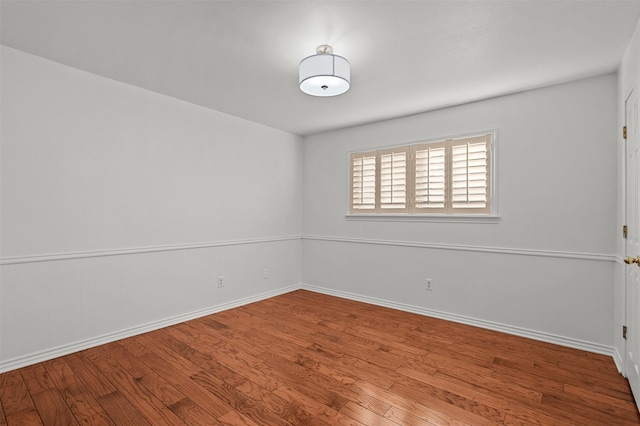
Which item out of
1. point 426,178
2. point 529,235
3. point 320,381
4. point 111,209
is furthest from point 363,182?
point 111,209

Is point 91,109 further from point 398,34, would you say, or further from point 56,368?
point 398,34

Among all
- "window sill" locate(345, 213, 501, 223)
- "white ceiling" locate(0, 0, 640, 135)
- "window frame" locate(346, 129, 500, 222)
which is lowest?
"window sill" locate(345, 213, 501, 223)

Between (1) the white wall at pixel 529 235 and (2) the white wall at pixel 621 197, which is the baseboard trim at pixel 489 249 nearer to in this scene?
(1) the white wall at pixel 529 235

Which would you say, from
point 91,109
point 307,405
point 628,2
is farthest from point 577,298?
point 91,109

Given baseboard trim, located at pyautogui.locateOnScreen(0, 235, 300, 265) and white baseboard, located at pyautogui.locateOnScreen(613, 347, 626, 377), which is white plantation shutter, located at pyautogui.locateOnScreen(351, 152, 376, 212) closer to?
baseboard trim, located at pyautogui.locateOnScreen(0, 235, 300, 265)

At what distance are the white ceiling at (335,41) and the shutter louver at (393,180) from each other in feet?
3.31

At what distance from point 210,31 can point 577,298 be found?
156 inches

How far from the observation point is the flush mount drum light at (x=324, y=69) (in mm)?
2350

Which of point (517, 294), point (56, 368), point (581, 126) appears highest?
point (581, 126)

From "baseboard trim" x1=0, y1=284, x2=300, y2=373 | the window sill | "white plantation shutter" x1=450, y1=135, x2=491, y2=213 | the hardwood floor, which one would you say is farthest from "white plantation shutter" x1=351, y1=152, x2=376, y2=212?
"baseboard trim" x1=0, y1=284, x2=300, y2=373

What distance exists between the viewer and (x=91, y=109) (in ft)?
9.73

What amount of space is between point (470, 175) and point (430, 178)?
18.9 inches

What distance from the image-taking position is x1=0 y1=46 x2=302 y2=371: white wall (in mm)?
2566

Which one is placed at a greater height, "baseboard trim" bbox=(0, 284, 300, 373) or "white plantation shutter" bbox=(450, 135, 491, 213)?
"white plantation shutter" bbox=(450, 135, 491, 213)
